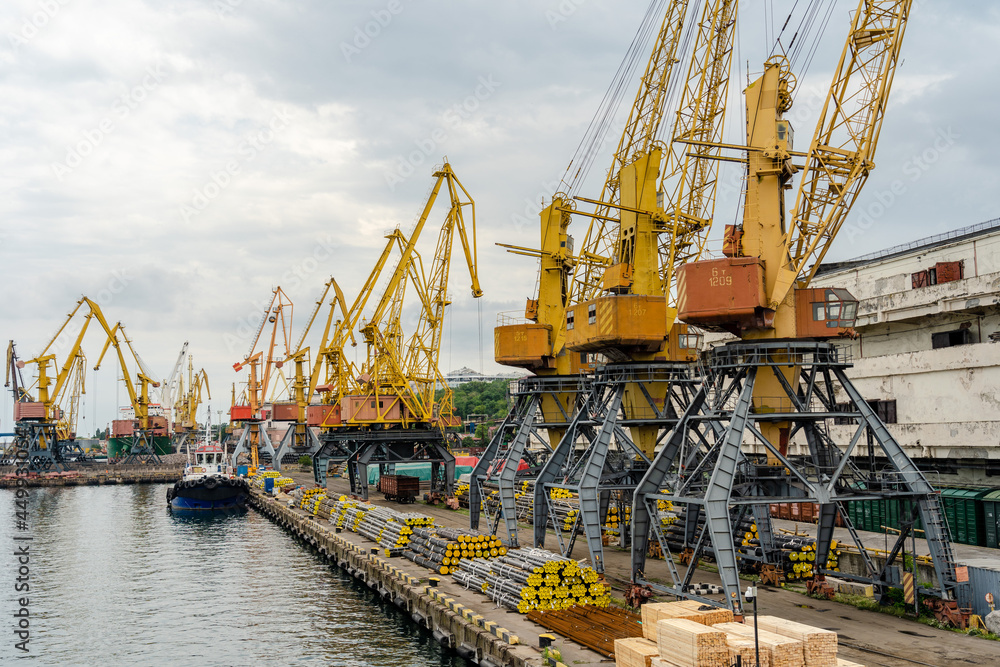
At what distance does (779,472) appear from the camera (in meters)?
31.5

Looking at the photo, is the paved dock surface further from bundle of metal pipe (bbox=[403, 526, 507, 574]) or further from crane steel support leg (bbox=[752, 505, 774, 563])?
crane steel support leg (bbox=[752, 505, 774, 563])

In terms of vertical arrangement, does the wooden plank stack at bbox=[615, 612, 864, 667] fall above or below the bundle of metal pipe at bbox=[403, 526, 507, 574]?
above

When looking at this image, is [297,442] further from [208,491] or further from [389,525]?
[389,525]

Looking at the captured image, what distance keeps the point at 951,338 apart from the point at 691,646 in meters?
34.3

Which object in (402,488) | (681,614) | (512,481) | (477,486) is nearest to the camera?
(681,614)

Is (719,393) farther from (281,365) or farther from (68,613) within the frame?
(281,365)

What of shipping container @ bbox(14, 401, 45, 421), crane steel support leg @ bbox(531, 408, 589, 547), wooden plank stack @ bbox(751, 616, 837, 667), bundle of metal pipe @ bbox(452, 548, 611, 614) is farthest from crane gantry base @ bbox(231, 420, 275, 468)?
wooden plank stack @ bbox(751, 616, 837, 667)

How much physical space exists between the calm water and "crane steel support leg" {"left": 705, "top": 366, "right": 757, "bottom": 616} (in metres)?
10.7

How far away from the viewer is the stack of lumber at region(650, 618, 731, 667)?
18.7 m

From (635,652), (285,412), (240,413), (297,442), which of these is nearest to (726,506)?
(635,652)

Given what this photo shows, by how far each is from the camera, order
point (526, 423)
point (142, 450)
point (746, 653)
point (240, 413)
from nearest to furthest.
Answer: point (746, 653) → point (526, 423) → point (240, 413) → point (142, 450)

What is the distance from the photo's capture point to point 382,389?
→ 75062mm

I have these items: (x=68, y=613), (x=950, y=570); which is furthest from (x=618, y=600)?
(x=68, y=613)

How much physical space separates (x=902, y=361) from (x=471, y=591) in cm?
2872
